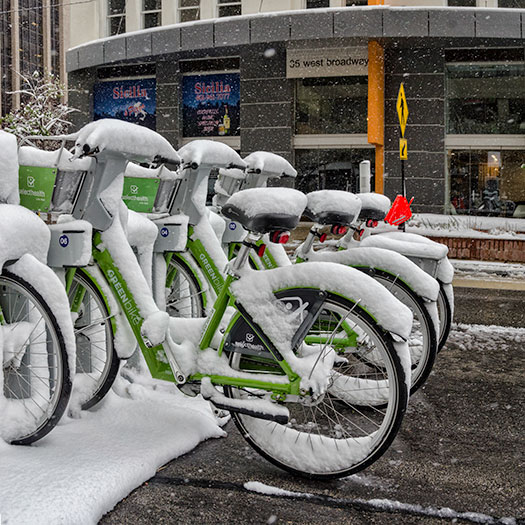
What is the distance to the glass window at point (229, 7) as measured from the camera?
24531 mm

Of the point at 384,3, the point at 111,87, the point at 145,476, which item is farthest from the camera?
the point at 111,87

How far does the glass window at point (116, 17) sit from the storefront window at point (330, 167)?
8.63 metres

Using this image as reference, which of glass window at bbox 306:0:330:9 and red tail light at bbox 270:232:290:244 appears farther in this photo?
glass window at bbox 306:0:330:9

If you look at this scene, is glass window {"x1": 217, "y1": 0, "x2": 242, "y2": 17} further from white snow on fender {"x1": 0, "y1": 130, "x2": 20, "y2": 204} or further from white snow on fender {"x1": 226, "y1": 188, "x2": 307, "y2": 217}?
white snow on fender {"x1": 226, "y1": 188, "x2": 307, "y2": 217}

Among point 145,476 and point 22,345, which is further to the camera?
point 22,345

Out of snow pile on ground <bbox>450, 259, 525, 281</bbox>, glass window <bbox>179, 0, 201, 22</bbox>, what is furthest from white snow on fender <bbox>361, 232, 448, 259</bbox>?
glass window <bbox>179, 0, 201, 22</bbox>

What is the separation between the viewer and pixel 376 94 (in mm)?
22094

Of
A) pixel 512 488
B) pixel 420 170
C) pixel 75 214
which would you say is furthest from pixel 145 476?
pixel 420 170

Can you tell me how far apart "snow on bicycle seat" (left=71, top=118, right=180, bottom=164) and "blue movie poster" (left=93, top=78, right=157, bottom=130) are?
74.7ft

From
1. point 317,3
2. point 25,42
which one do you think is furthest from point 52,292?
point 25,42

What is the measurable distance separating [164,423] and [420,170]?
2016 cm

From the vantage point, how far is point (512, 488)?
3.01 m

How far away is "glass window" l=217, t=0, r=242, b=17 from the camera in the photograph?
24531 millimetres

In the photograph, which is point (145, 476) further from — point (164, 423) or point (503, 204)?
point (503, 204)
